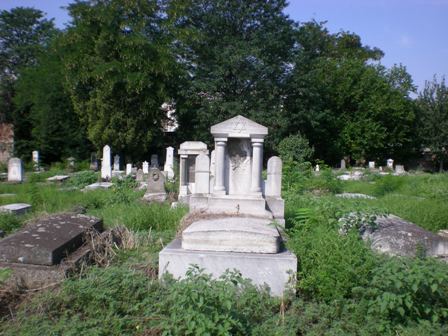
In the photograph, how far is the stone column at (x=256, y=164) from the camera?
6.73m

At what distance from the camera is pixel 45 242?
461cm

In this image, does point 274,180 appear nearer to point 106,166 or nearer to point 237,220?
point 237,220

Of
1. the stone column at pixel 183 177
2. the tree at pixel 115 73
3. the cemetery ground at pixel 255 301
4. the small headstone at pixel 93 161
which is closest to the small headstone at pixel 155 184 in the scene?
the stone column at pixel 183 177

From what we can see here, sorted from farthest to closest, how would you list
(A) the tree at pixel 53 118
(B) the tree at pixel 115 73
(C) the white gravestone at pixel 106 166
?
(A) the tree at pixel 53 118, (B) the tree at pixel 115 73, (C) the white gravestone at pixel 106 166

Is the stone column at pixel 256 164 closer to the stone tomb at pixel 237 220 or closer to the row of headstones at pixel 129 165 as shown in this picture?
the stone tomb at pixel 237 220

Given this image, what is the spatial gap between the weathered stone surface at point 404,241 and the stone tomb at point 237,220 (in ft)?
4.67

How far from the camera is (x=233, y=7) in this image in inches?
Answer: 1130

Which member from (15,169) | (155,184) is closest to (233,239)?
(155,184)

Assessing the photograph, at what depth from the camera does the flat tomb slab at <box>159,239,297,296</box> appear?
427 centimetres

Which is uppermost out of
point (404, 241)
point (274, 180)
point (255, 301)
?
point (274, 180)

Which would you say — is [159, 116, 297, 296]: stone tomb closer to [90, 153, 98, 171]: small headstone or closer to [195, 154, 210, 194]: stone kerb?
[195, 154, 210, 194]: stone kerb

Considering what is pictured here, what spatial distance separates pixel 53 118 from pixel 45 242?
98.4 feet

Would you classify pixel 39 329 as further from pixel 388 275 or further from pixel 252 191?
pixel 252 191

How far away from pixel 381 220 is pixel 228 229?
2.94 metres
